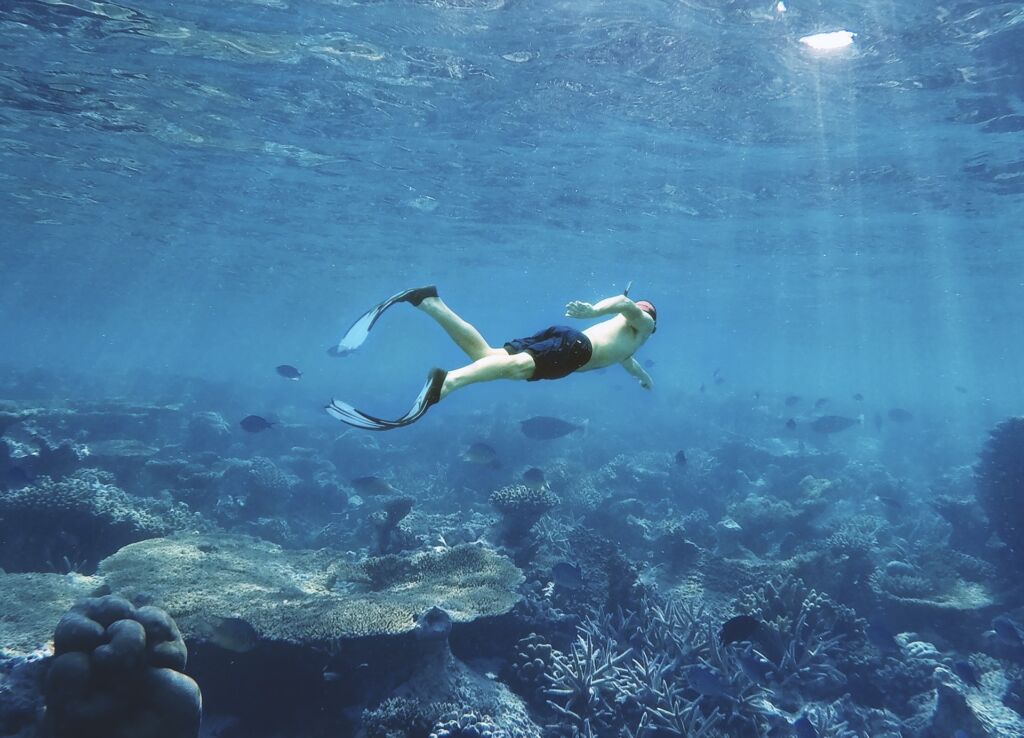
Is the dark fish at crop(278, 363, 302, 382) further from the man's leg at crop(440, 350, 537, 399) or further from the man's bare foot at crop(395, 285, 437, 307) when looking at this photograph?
the man's leg at crop(440, 350, 537, 399)

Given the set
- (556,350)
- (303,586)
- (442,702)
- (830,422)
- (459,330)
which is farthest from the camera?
(830,422)

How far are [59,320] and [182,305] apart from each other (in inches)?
1681

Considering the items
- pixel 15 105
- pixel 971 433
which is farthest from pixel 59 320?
pixel 971 433

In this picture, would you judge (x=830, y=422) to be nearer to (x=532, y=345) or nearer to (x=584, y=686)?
(x=584, y=686)

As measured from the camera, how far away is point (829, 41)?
11906 mm

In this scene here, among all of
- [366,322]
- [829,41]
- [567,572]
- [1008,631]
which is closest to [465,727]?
[567,572]

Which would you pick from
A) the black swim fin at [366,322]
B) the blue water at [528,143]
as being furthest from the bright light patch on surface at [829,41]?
the black swim fin at [366,322]

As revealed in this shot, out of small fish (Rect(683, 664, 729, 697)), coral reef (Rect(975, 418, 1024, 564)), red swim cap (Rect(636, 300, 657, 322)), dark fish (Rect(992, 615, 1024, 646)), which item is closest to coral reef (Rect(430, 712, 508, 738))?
small fish (Rect(683, 664, 729, 697))

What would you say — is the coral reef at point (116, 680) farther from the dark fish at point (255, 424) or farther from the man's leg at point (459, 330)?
the dark fish at point (255, 424)

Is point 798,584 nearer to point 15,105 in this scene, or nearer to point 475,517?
point 475,517

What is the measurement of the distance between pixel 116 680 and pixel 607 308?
482 centimetres

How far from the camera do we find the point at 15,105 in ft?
52.4

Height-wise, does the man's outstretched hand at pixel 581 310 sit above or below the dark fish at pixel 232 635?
above

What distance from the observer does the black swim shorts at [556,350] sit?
15.6ft
